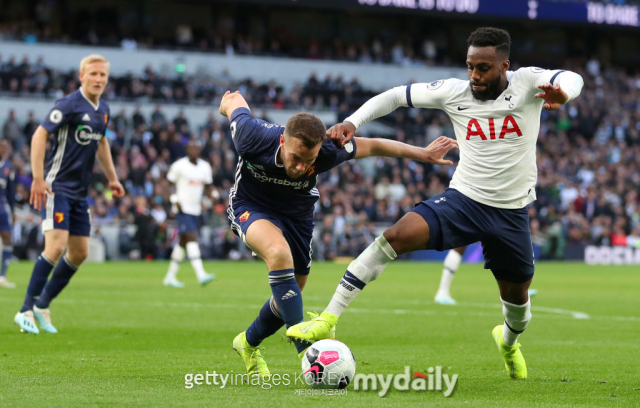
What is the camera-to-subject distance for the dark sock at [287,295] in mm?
5980

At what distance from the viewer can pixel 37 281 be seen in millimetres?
9406

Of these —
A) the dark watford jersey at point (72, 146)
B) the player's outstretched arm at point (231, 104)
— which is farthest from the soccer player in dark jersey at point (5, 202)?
the player's outstretched arm at point (231, 104)

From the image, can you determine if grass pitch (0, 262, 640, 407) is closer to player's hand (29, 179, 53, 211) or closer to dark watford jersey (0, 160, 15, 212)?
player's hand (29, 179, 53, 211)

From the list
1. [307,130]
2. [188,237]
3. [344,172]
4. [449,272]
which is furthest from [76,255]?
[344,172]

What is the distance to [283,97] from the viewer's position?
36.2 meters

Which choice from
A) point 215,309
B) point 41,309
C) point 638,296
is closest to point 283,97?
point 638,296

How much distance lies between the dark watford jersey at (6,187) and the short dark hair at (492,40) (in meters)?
11.6

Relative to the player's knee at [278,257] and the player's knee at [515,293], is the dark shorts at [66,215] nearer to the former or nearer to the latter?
the player's knee at [278,257]

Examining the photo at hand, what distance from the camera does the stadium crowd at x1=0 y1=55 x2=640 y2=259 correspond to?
90.3 ft

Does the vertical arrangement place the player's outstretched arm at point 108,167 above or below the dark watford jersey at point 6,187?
above

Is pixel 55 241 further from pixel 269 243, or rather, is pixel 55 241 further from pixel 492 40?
pixel 492 40

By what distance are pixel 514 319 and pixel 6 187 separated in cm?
1166

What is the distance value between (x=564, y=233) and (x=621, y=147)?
320 inches

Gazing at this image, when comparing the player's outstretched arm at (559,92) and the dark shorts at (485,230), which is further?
the dark shorts at (485,230)
